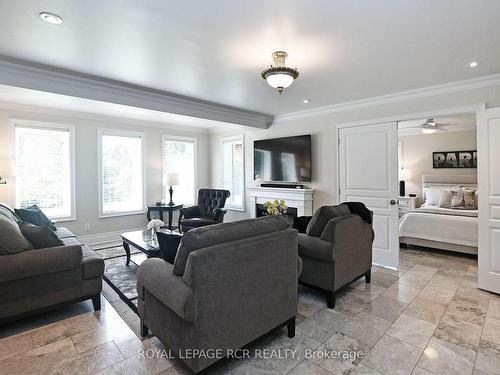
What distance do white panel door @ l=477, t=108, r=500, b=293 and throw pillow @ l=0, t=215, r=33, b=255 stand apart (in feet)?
15.3

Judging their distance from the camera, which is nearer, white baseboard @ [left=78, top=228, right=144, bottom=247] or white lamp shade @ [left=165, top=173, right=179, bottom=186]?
white baseboard @ [left=78, top=228, right=144, bottom=247]

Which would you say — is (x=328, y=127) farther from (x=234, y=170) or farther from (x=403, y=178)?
(x=403, y=178)

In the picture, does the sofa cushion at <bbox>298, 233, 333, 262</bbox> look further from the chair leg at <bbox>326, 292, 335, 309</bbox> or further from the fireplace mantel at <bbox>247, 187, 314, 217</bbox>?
the fireplace mantel at <bbox>247, 187, 314, 217</bbox>

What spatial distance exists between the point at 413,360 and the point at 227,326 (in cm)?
138

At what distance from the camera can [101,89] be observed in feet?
11.4

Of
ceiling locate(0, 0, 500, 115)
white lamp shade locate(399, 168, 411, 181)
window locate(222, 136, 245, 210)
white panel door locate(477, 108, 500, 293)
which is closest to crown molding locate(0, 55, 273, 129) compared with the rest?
ceiling locate(0, 0, 500, 115)

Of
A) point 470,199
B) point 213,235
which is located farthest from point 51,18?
point 470,199

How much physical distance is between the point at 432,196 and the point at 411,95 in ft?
11.2

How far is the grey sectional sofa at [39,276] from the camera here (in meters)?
2.22

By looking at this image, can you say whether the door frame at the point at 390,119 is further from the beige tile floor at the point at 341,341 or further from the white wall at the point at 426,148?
the white wall at the point at 426,148

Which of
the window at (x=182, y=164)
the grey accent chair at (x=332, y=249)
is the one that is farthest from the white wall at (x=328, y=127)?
the grey accent chair at (x=332, y=249)

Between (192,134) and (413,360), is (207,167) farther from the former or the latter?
(413,360)

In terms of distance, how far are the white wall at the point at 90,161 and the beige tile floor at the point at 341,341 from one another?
8.72 ft

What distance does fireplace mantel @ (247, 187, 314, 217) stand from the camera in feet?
16.3
